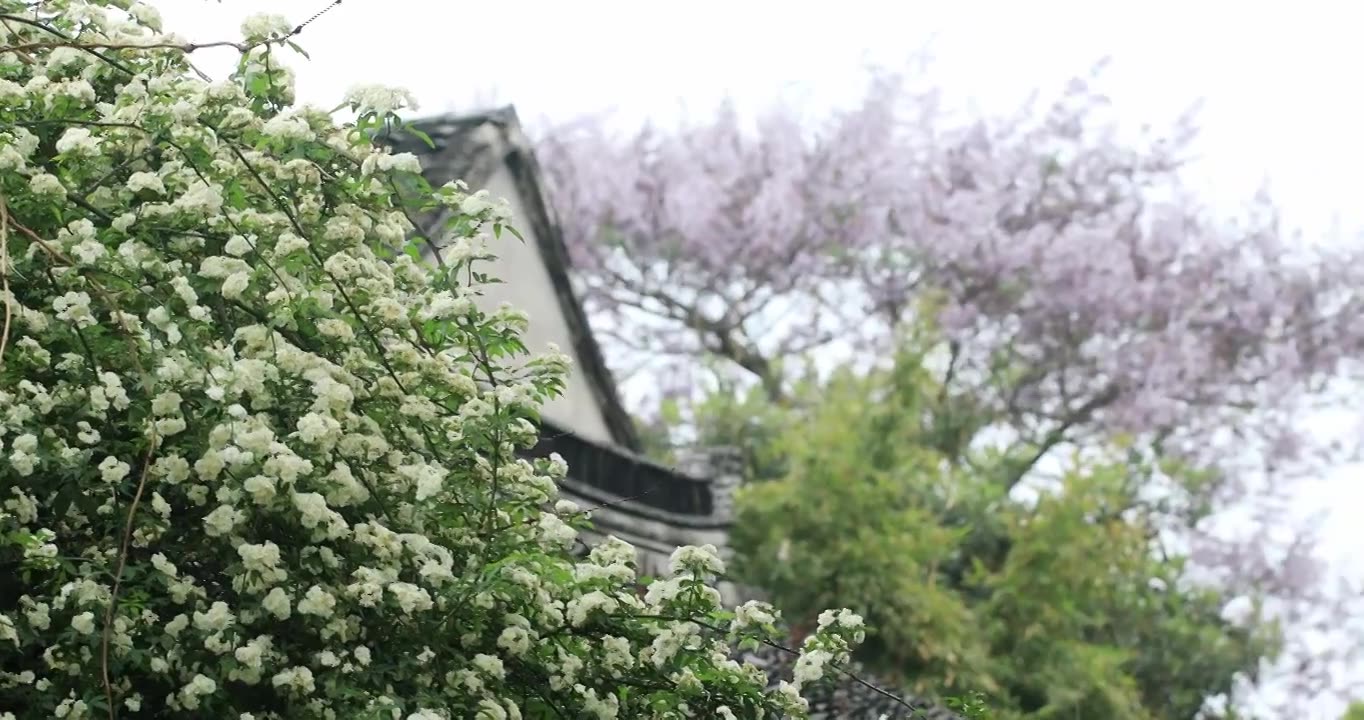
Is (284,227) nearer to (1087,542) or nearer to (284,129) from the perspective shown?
(284,129)

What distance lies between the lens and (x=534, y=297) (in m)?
11.8

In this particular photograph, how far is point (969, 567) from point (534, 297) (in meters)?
6.21

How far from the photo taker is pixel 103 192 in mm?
4266

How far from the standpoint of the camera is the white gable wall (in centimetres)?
1135

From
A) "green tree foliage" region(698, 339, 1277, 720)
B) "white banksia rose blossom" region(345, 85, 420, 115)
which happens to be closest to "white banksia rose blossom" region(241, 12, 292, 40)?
"white banksia rose blossom" region(345, 85, 420, 115)

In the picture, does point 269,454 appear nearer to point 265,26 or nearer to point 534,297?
point 265,26

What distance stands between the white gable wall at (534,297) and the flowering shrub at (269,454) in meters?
6.33

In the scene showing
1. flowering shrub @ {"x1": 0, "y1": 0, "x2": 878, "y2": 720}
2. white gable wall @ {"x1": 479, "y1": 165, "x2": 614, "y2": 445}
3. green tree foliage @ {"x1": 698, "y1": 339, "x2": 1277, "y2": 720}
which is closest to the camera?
flowering shrub @ {"x1": 0, "y1": 0, "x2": 878, "y2": 720}

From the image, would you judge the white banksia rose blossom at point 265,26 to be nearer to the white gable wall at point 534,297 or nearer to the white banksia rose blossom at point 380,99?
the white banksia rose blossom at point 380,99

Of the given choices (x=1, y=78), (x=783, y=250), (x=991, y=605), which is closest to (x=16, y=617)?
(x=1, y=78)

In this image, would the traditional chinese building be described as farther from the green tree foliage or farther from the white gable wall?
the green tree foliage

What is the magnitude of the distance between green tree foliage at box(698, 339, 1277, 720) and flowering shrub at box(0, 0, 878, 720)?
30.5 feet

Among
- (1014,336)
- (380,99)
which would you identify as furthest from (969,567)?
(380,99)

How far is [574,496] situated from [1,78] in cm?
563
